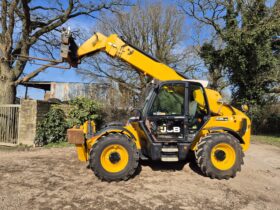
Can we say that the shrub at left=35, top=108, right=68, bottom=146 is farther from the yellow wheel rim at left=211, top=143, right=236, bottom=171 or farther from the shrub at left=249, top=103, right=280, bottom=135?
the shrub at left=249, top=103, right=280, bottom=135

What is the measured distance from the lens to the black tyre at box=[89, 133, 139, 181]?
5.75 meters

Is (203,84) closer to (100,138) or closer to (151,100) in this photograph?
(151,100)

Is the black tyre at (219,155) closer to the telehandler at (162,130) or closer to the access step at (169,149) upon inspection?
the telehandler at (162,130)

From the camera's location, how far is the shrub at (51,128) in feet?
37.1

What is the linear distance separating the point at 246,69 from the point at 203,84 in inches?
435

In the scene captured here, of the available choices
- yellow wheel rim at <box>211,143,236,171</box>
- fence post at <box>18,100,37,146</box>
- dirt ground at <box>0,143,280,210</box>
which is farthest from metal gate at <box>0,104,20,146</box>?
yellow wheel rim at <box>211,143,236,171</box>

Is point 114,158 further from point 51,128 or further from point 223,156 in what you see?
point 51,128

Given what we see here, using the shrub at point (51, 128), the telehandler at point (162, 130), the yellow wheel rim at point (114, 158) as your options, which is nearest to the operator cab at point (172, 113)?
the telehandler at point (162, 130)

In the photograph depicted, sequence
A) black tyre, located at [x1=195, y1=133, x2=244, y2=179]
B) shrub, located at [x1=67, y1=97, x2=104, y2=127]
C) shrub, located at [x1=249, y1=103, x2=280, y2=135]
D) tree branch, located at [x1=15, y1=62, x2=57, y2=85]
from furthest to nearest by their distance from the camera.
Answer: shrub, located at [x1=249, y1=103, x2=280, y2=135]
tree branch, located at [x1=15, y1=62, x2=57, y2=85]
shrub, located at [x1=67, y1=97, x2=104, y2=127]
black tyre, located at [x1=195, y1=133, x2=244, y2=179]

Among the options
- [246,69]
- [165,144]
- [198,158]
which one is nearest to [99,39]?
[165,144]

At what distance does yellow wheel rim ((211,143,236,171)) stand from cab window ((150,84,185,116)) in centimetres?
112

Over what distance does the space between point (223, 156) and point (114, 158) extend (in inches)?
94.6

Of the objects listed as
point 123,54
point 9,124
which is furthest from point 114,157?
point 9,124

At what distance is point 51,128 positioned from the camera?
11547mm
